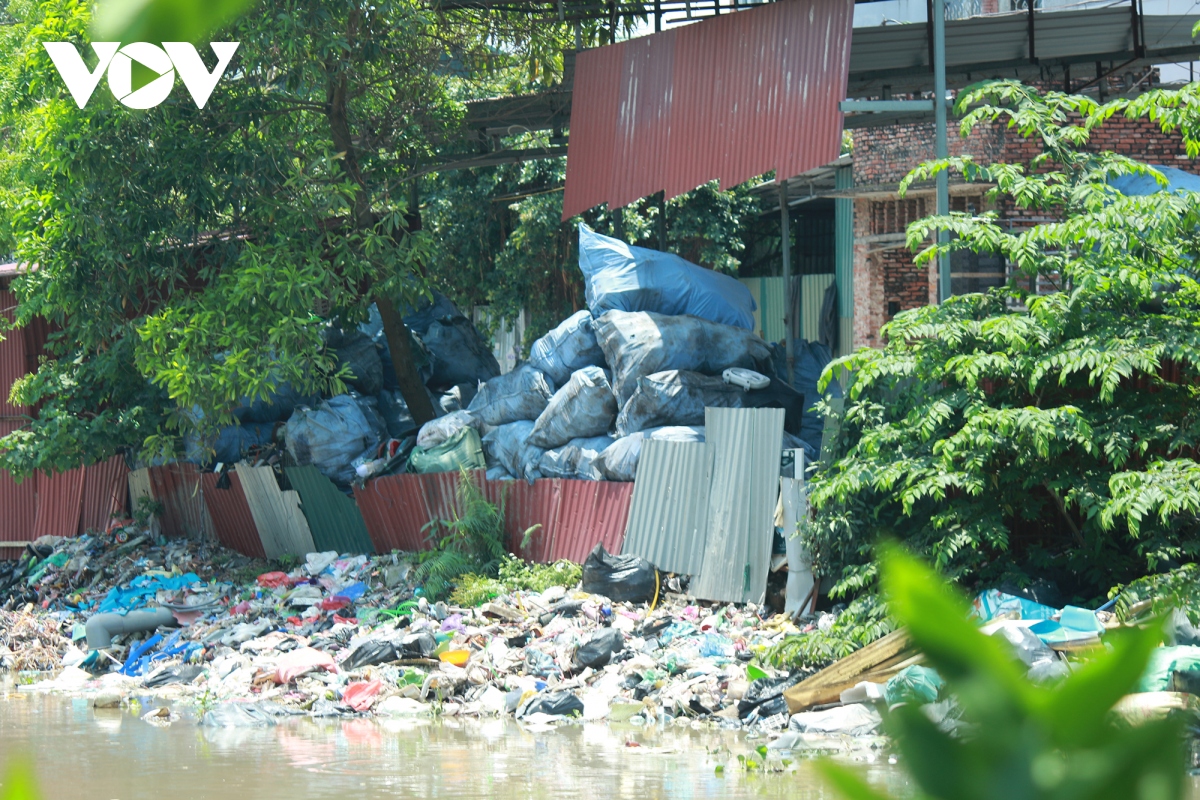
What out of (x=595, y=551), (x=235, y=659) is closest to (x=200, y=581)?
(x=235, y=659)

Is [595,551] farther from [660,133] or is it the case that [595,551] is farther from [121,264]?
[121,264]

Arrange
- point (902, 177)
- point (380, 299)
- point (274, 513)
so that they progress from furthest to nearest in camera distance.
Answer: point (902, 177), point (274, 513), point (380, 299)

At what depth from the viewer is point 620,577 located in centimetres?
929

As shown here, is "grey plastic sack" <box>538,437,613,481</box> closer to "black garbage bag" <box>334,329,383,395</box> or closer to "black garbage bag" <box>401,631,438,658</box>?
"black garbage bag" <box>401,631,438,658</box>

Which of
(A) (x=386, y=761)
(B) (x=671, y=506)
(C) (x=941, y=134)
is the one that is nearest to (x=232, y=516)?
(B) (x=671, y=506)

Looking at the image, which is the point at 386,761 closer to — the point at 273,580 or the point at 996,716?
the point at 273,580

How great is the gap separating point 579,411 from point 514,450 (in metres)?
0.93

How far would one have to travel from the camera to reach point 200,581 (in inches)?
476

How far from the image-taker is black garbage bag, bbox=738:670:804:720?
290 inches

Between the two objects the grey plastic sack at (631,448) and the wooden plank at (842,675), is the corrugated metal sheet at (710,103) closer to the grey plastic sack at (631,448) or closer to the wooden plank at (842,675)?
the grey plastic sack at (631,448)

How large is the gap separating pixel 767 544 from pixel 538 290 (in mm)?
10094

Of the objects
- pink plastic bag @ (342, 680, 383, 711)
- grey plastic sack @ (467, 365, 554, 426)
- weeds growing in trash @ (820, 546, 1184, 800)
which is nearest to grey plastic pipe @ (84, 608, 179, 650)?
pink plastic bag @ (342, 680, 383, 711)

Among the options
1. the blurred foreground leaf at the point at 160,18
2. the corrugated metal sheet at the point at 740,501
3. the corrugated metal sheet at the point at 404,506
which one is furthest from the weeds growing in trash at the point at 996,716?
the corrugated metal sheet at the point at 404,506

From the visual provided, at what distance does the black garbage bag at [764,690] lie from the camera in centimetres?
736
